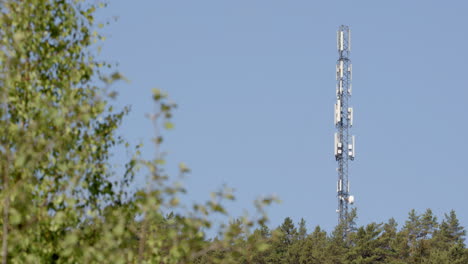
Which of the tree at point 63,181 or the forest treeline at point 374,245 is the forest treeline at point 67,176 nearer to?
the tree at point 63,181

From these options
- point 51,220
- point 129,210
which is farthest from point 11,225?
point 129,210

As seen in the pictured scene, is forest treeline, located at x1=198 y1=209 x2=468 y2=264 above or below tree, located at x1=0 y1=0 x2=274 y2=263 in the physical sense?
above

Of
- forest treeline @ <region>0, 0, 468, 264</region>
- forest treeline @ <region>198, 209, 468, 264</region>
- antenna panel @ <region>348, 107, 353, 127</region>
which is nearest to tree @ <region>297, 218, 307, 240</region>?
forest treeline @ <region>198, 209, 468, 264</region>

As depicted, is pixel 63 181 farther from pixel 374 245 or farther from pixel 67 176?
pixel 374 245

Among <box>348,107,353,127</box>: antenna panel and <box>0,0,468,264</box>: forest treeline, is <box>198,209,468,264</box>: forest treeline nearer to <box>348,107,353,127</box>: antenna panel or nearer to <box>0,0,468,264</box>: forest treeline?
<box>348,107,353,127</box>: antenna panel

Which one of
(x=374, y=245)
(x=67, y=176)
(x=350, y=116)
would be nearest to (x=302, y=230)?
(x=374, y=245)

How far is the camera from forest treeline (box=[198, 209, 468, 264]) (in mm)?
112875

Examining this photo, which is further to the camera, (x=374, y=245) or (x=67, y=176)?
(x=374, y=245)

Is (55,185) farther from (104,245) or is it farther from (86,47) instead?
(86,47)

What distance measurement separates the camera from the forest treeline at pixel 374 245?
370ft

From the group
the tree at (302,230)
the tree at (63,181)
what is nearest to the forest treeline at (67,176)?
the tree at (63,181)

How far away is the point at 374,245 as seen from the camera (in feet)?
380

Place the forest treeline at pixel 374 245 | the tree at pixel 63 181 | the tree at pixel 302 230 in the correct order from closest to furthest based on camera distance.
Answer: the tree at pixel 63 181 < the forest treeline at pixel 374 245 < the tree at pixel 302 230

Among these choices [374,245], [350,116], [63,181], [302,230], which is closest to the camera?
[63,181]
